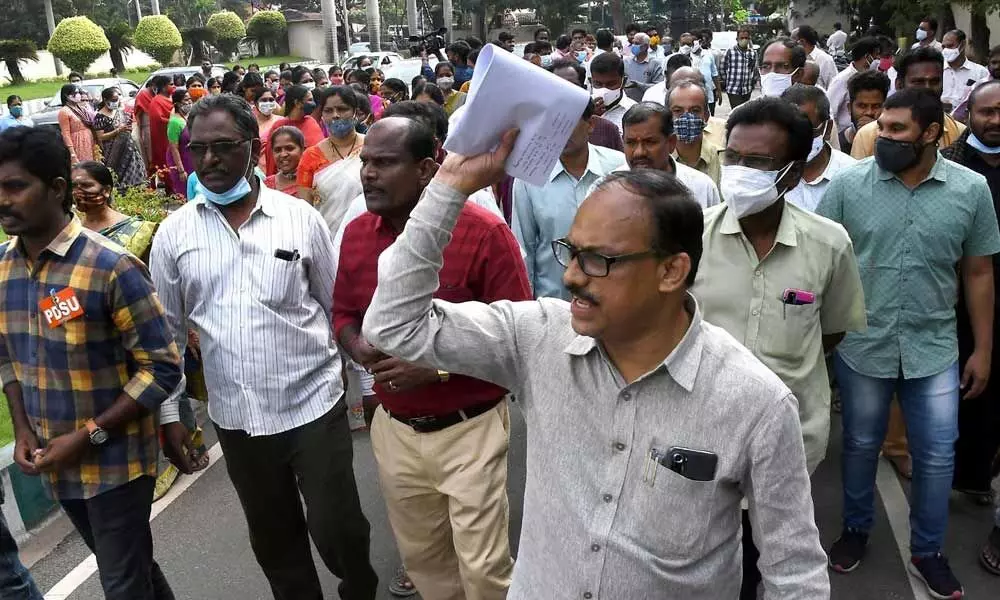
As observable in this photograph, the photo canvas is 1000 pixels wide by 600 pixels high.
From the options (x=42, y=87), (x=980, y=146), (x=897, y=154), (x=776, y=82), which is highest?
(x=897, y=154)

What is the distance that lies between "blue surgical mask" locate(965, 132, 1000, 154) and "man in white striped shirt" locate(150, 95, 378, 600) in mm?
3024

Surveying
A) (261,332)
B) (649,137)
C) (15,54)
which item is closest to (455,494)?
(261,332)

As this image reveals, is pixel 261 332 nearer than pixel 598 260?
No

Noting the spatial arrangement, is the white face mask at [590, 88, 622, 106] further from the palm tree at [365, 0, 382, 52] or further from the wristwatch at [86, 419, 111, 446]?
the palm tree at [365, 0, 382, 52]

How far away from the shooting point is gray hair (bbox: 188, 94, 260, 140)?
3359mm

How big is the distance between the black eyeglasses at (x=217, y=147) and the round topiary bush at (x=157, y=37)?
47.7 metres

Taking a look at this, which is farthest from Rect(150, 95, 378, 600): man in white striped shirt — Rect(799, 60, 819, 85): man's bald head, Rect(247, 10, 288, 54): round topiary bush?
Rect(247, 10, 288, 54): round topiary bush

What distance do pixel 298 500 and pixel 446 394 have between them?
81cm

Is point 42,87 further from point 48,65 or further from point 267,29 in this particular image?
point 267,29

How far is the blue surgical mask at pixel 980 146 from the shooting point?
425 cm

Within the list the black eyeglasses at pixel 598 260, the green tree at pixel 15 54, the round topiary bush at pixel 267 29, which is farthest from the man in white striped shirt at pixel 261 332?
the round topiary bush at pixel 267 29

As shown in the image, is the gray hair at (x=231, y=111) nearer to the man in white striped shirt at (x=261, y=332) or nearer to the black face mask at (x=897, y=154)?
the man in white striped shirt at (x=261, y=332)

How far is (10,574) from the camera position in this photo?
3193 millimetres

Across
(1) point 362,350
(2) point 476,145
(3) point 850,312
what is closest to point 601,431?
(2) point 476,145
